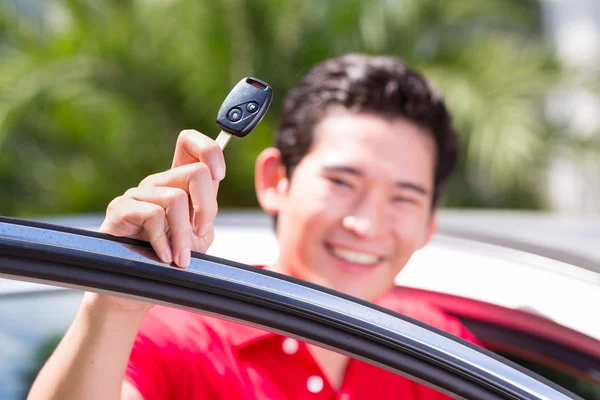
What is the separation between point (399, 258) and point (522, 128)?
557 centimetres

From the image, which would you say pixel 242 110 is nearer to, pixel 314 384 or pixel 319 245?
pixel 319 245

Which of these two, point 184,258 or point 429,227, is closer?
point 184,258

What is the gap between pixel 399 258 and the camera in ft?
5.35

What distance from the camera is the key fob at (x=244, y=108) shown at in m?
1.06

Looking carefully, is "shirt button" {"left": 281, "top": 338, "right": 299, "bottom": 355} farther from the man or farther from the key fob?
the key fob

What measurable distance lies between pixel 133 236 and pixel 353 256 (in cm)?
61

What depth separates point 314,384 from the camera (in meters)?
1.57

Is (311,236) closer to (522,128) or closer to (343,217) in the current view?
(343,217)

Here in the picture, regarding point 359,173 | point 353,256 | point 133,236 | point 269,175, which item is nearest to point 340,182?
point 359,173

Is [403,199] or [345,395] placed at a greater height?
[403,199]

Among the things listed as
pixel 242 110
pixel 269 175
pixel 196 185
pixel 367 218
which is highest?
pixel 269 175

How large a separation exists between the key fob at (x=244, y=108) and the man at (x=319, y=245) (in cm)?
9

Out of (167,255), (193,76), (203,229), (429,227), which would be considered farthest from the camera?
(193,76)

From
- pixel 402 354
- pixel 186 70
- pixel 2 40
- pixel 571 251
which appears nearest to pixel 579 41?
pixel 186 70
